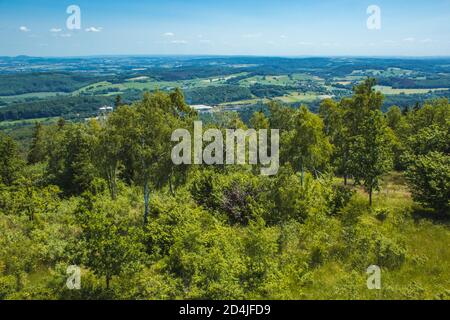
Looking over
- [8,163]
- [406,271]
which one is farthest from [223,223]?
[8,163]

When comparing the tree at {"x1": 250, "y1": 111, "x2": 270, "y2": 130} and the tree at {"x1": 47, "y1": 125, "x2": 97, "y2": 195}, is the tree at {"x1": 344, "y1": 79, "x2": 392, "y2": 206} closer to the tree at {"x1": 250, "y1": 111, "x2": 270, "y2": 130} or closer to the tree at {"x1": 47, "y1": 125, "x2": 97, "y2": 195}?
the tree at {"x1": 250, "y1": 111, "x2": 270, "y2": 130}

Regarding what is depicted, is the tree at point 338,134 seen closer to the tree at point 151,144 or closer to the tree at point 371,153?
the tree at point 371,153

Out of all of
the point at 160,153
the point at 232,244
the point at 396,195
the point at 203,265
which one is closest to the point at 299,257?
the point at 232,244

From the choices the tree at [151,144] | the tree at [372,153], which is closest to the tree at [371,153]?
the tree at [372,153]

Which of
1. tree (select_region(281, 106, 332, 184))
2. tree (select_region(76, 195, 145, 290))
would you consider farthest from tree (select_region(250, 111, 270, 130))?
tree (select_region(76, 195, 145, 290))

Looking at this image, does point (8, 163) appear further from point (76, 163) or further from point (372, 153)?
point (372, 153)
